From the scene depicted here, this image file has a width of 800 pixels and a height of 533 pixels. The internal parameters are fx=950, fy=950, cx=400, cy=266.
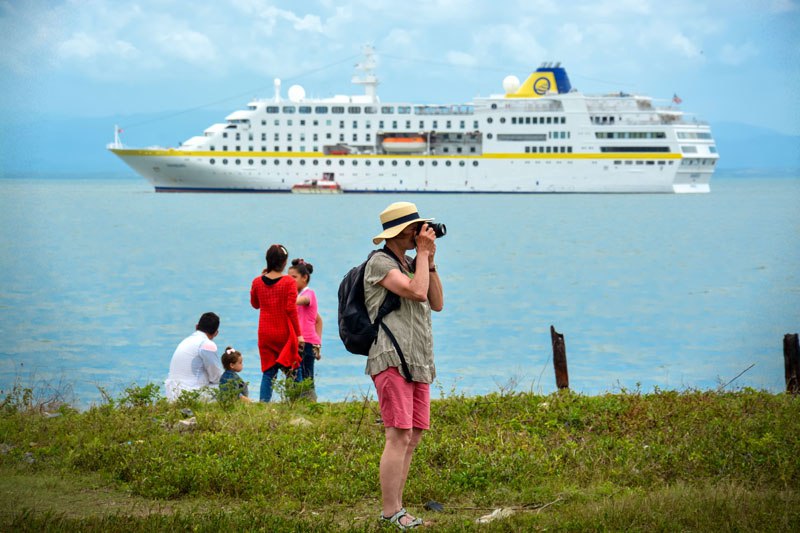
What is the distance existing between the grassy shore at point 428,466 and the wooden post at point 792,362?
641mm

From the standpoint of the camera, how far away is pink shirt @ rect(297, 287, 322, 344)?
695 cm

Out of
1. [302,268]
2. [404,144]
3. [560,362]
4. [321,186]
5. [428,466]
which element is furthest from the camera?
[321,186]

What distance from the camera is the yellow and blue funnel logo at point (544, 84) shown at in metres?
62.8

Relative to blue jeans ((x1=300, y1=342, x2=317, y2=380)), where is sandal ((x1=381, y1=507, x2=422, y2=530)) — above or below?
below

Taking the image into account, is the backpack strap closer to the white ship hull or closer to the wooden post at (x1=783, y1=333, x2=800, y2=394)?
the wooden post at (x1=783, y1=333, x2=800, y2=394)

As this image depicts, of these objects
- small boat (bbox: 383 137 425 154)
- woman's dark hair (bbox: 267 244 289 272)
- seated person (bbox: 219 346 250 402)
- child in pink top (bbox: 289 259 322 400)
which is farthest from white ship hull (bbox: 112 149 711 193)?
woman's dark hair (bbox: 267 244 289 272)

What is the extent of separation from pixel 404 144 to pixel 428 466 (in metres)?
56.6

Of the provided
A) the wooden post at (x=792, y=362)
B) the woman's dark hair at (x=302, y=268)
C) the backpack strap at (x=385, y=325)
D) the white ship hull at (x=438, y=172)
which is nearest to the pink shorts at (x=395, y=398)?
the backpack strap at (x=385, y=325)

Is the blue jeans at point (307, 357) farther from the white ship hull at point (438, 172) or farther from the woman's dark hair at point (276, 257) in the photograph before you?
the white ship hull at point (438, 172)

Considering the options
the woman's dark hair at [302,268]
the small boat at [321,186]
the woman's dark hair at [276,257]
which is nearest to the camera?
the woman's dark hair at [276,257]

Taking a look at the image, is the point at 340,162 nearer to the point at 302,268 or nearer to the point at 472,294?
the point at 472,294

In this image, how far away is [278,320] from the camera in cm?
650

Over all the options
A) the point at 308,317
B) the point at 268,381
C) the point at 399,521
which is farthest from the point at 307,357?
the point at 399,521

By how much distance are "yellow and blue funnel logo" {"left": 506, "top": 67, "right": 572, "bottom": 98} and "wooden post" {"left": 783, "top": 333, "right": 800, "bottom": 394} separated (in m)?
56.9
